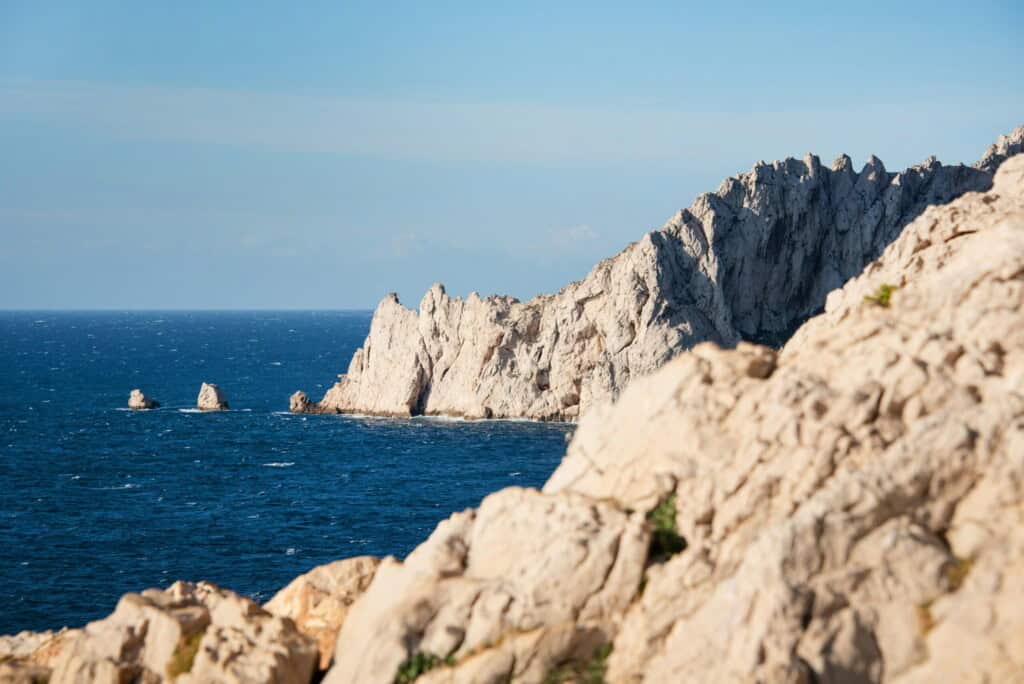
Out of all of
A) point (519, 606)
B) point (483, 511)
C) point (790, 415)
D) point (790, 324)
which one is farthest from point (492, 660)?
point (790, 324)

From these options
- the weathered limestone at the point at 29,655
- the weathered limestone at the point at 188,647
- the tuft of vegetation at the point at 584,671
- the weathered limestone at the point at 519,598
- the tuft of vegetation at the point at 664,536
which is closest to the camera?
the tuft of vegetation at the point at 584,671

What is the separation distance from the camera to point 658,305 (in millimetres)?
119312

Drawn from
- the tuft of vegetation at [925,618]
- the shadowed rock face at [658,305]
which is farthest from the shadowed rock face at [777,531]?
the shadowed rock face at [658,305]

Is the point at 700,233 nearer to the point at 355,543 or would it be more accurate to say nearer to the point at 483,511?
the point at 355,543

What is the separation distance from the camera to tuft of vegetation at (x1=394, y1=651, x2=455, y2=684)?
74.5 ft

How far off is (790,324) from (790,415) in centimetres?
11718

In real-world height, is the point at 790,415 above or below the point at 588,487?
above

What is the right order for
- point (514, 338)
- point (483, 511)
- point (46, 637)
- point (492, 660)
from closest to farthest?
point (492, 660) → point (483, 511) → point (46, 637) → point (514, 338)

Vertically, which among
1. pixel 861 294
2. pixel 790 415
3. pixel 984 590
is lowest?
pixel 984 590

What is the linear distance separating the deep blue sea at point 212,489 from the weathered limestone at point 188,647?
2909 centimetres

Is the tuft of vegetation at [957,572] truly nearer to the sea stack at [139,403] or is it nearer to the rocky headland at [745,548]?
the rocky headland at [745,548]

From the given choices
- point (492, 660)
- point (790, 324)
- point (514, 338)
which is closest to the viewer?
point (492, 660)

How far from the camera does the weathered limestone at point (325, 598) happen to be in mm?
27038

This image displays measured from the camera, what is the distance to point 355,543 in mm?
70250
